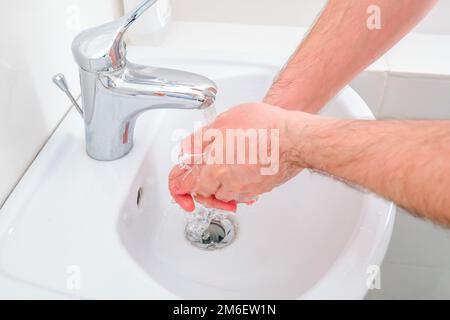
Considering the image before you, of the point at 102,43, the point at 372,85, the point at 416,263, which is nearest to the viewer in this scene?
the point at 102,43

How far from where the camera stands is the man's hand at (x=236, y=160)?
18.1 inches

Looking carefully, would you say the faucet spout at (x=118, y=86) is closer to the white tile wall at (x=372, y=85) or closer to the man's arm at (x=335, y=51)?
the man's arm at (x=335, y=51)

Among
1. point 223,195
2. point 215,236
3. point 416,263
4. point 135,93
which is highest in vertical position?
point 135,93

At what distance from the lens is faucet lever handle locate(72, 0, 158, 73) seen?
47 centimetres

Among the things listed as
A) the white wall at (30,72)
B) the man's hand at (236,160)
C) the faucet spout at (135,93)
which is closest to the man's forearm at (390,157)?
the man's hand at (236,160)

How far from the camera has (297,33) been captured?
34.1 inches

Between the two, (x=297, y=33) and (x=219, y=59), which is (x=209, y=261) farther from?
(x=297, y=33)

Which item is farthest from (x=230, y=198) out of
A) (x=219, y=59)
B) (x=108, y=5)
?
(x=108, y=5)

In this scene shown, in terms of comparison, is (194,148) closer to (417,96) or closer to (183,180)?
(183,180)

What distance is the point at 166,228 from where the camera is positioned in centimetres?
62

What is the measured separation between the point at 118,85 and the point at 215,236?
0.78 ft

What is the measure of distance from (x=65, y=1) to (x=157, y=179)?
248 millimetres

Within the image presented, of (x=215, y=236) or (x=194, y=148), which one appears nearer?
(x=194, y=148)

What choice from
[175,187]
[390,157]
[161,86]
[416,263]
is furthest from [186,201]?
[416,263]
